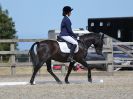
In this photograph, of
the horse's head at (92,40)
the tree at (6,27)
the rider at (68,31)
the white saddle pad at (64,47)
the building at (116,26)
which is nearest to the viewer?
the rider at (68,31)

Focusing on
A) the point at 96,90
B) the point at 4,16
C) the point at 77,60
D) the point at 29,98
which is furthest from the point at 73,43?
the point at 4,16

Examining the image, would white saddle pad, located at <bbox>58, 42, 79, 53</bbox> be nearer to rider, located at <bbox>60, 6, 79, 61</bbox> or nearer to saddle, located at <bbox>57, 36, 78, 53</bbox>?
saddle, located at <bbox>57, 36, 78, 53</bbox>

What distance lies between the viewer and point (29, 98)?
11.7 m

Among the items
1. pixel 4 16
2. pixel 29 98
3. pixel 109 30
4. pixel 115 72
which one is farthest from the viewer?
pixel 4 16

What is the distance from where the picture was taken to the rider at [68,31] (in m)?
16.0

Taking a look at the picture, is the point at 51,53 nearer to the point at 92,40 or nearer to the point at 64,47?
the point at 64,47

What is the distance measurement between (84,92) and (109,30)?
19.6m

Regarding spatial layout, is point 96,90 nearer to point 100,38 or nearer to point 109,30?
point 100,38

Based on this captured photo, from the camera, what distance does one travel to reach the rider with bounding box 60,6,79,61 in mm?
15961

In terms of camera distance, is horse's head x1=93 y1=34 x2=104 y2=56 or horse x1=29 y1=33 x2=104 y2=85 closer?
horse x1=29 y1=33 x2=104 y2=85

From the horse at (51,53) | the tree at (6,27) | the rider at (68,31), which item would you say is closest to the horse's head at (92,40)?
the horse at (51,53)

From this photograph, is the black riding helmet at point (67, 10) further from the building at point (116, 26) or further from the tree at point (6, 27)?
the tree at point (6, 27)

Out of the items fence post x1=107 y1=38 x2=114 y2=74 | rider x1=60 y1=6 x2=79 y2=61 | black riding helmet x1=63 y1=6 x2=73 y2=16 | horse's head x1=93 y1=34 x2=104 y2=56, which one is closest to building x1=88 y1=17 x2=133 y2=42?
fence post x1=107 y1=38 x2=114 y2=74

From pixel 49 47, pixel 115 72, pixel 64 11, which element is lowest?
pixel 115 72
